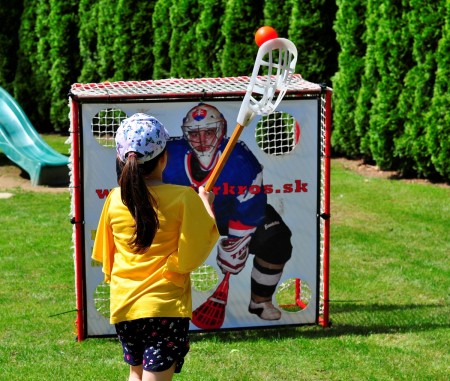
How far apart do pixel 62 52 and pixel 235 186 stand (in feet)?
35.8

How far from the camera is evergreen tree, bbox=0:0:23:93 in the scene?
17312 millimetres

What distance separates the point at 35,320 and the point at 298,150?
82.2 inches

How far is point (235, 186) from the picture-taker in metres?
5.84

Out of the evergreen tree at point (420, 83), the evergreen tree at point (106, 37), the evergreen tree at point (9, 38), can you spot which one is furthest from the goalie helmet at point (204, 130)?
the evergreen tree at point (9, 38)

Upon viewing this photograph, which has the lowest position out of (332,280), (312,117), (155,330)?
(332,280)

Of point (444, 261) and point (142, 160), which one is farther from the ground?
point (142, 160)

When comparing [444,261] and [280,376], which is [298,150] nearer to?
[280,376]

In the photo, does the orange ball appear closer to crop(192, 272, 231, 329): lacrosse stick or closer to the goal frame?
the goal frame

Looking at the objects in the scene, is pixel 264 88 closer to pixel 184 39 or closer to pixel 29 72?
pixel 184 39

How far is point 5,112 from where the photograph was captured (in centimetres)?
1368

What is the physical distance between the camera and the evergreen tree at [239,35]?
40.3ft

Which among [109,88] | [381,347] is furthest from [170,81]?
[381,347]

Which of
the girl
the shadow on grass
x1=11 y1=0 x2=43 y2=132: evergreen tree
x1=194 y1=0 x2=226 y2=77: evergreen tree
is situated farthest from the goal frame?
x1=11 y1=0 x2=43 y2=132: evergreen tree

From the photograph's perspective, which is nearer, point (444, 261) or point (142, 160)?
point (142, 160)
